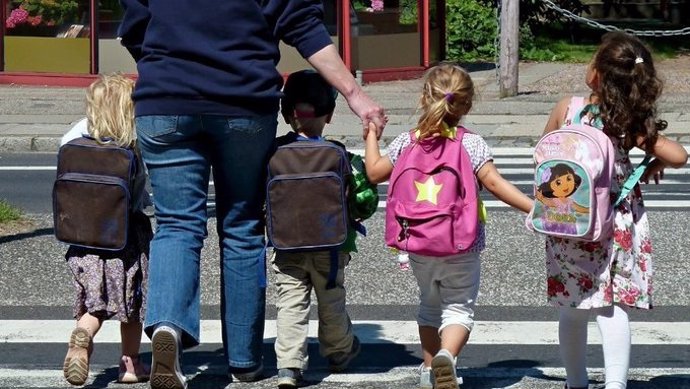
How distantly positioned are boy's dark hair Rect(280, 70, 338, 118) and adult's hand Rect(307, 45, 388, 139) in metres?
0.18

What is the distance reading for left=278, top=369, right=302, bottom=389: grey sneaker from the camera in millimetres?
4902

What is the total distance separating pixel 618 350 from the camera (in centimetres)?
463

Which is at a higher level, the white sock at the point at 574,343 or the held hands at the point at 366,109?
the held hands at the point at 366,109

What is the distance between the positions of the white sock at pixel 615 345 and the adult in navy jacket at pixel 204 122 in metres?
1.05

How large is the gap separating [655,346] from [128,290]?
7.63 feet

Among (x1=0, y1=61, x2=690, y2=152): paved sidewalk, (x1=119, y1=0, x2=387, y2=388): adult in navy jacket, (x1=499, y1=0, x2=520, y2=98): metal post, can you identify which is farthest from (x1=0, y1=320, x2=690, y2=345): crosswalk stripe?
(x1=499, y1=0, x2=520, y2=98): metal post

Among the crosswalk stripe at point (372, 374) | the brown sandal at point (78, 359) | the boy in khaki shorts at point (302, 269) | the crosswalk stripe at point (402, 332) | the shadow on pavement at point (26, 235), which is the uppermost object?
the boy in khaki shorts at point (302, 269)

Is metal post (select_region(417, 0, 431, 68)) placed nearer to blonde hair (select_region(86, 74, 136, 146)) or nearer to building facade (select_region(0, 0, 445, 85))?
building facade (select_region(0, 0, 445, 85))

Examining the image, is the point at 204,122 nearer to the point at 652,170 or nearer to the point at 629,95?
the point at 629,95

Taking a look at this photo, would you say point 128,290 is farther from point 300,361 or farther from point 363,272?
point 363,272

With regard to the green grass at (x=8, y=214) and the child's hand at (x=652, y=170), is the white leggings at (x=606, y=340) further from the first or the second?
the green grass at (x=8, y=214)

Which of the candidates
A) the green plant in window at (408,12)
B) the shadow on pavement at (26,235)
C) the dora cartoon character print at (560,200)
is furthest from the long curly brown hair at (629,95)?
the green plant in window at (408,12)

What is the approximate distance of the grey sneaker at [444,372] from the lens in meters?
4.62

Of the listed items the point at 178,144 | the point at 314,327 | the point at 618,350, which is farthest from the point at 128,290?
the point at 618,350
